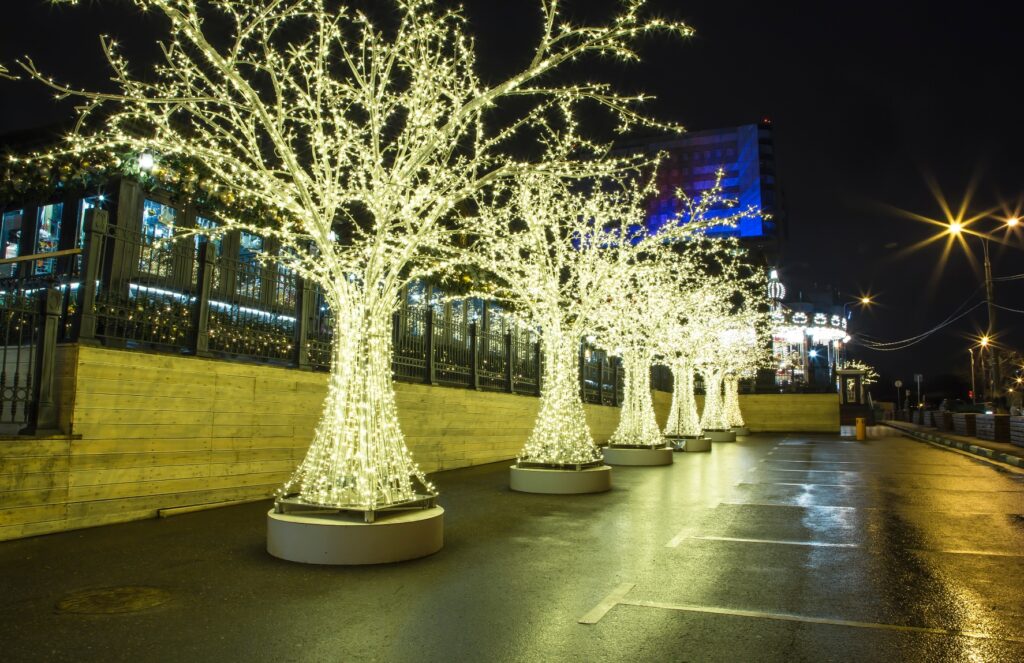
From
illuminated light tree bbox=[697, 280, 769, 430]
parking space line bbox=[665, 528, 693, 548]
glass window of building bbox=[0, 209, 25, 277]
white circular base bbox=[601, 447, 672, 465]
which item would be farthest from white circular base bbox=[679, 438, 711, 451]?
glass window of building bbox=[0, 209, 25, 277]

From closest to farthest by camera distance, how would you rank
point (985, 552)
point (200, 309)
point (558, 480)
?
point (985, 552), point (200, 309), point (558, 480)

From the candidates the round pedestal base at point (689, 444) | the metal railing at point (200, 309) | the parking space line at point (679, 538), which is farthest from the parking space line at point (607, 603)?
the round pedestal base at point (689, 444)

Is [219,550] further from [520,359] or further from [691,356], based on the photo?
[691,356]

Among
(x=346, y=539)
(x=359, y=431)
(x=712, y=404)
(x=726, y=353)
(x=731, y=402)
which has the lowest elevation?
(x=346, y=539)

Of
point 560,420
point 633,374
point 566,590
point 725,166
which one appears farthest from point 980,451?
point 725,166

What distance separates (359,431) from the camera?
6.66m

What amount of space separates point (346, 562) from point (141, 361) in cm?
423

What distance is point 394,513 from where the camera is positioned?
6.64 m

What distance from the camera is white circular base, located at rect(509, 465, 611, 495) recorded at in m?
11.0

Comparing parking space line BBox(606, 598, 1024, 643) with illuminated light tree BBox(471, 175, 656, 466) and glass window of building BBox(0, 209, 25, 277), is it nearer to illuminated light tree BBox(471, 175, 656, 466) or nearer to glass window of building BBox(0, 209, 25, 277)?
illuminated light tree BBox(471, 175, 656, 466)

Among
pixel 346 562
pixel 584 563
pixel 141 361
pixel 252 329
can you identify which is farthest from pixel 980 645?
pixel 252 329

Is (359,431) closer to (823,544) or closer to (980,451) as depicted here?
(823,544)

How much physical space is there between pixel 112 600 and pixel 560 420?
7691 mm

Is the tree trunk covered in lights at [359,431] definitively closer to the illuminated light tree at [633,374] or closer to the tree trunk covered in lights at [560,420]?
the tree trunk covered in lights at [560,420]
